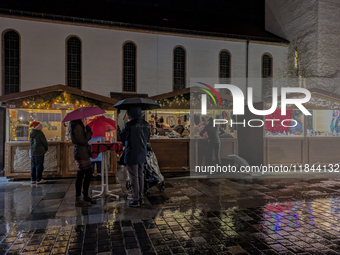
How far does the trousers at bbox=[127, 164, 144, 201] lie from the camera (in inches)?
229

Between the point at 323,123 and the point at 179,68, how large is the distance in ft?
38.2

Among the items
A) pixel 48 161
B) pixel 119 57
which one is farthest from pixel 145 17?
pixel 48 161

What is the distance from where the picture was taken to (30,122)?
9.46m

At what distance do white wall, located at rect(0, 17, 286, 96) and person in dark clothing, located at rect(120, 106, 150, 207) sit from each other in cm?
1326

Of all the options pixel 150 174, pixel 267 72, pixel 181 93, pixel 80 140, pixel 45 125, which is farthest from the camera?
pixel 267 72

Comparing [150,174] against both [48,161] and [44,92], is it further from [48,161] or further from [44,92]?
[44,92]

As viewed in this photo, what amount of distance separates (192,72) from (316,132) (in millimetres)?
11260

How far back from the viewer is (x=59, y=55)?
17.5 metres

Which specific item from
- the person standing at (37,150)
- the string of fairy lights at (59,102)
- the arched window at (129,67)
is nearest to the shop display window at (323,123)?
the string of fairy lights at (59,102)

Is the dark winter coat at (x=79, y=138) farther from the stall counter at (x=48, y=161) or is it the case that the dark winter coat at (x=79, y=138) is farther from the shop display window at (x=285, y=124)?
the shop display window at (x=285, y=124)

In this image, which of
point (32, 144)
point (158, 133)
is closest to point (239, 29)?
point (158, 133)

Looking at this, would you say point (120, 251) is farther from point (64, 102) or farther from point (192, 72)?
point (192, 72)

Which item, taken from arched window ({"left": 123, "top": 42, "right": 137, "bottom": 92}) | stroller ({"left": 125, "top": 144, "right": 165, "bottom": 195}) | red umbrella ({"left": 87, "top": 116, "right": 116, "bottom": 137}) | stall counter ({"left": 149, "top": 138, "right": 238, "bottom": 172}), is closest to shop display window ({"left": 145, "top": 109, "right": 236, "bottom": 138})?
stall counter ({"left": 149, "top": 138, "right": 238, "bottom": 172})

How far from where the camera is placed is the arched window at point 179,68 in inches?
793
